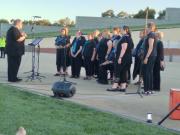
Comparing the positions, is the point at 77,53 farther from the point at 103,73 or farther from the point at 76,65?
the point at 103,73

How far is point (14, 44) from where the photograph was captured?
17281 millimetres

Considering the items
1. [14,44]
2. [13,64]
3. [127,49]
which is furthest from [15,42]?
[127,49]

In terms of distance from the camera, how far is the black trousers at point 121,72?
51.0ft

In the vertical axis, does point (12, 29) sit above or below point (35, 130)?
above

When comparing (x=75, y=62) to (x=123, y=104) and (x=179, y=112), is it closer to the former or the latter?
(x=123, y=104)

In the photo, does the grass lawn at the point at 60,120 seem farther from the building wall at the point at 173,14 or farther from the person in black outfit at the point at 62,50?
the building wall at the point at 173,14

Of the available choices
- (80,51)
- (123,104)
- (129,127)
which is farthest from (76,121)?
(80,51)

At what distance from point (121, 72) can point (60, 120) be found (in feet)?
18.7

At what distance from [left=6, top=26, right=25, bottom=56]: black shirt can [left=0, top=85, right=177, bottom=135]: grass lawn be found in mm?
4489

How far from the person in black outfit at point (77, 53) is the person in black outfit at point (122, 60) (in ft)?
14.0

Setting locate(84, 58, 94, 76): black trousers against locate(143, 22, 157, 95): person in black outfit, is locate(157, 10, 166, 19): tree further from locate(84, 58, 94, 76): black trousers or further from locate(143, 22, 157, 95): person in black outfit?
locate(143, 22, 157, 95): person in black outfit

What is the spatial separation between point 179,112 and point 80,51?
9.32 metres

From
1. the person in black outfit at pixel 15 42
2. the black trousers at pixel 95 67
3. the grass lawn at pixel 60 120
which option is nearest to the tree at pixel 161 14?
the black trousers at pixel 95 67

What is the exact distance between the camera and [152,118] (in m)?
11.0
